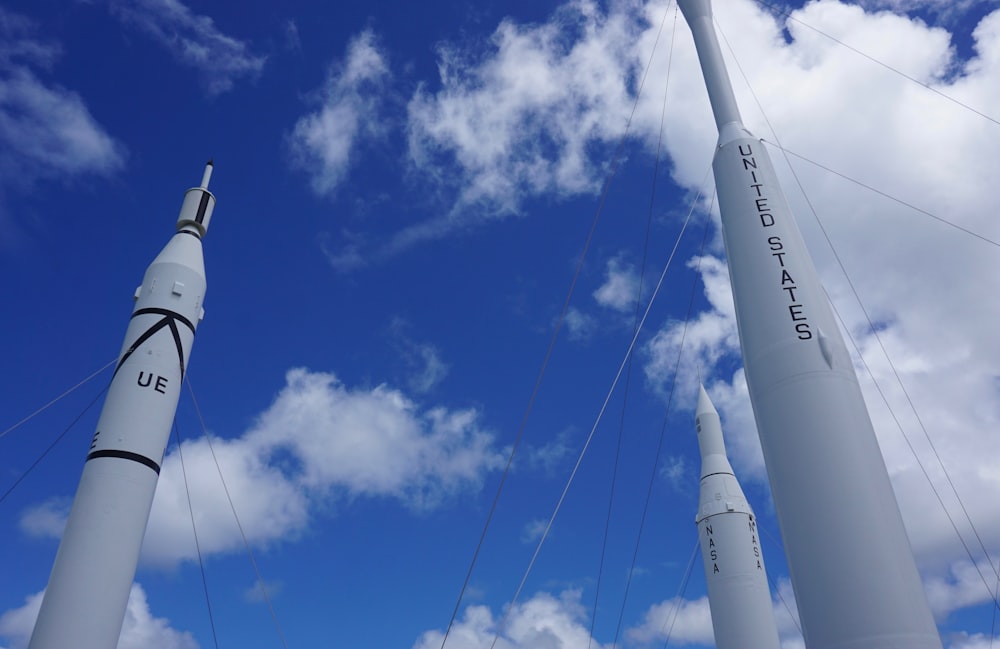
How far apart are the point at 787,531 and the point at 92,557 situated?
11010mm

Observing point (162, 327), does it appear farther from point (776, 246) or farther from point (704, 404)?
point (704, 404)

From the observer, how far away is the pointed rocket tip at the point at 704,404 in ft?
68.7

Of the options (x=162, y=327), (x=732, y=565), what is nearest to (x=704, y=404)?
(x=732, y=565)

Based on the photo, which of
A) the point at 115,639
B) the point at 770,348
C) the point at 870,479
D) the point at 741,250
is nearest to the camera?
the point at 870,479

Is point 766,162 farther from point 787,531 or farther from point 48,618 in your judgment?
point 48,618

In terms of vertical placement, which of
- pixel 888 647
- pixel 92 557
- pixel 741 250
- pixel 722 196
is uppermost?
pixel 722 196

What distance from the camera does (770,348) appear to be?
8.74 m

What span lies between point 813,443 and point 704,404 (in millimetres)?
13675

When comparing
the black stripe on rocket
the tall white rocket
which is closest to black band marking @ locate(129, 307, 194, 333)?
the black stripe on rocket

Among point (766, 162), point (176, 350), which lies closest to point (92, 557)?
point (176, 350)

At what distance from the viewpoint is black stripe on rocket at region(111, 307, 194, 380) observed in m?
13.8

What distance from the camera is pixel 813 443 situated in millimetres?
7898

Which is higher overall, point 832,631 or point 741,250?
point 741,250

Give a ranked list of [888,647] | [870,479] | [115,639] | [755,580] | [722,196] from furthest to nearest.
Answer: [755,580], [115,639], [722,196], [870,479], [888,647]
